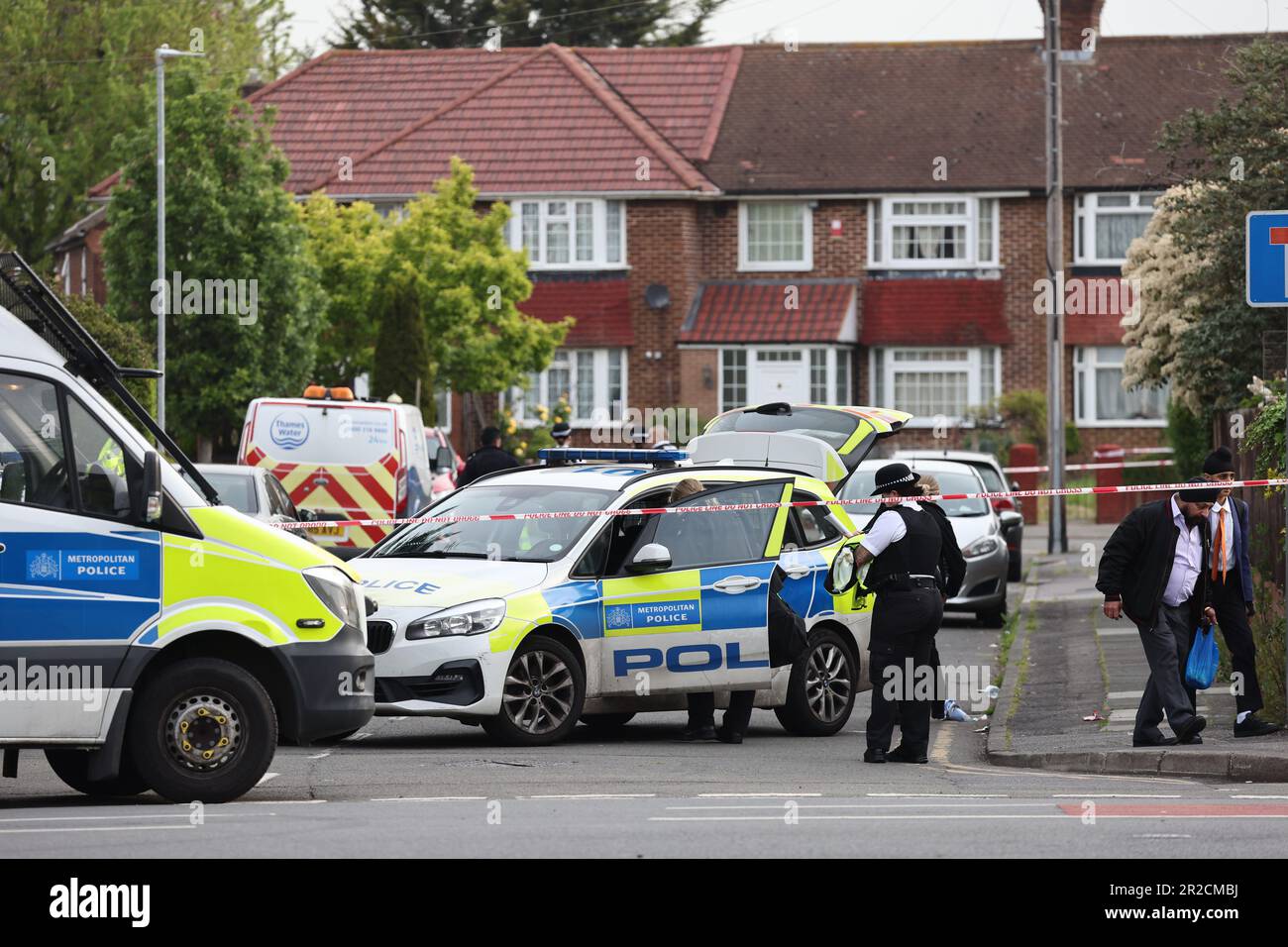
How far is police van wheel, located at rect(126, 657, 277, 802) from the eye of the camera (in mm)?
10586

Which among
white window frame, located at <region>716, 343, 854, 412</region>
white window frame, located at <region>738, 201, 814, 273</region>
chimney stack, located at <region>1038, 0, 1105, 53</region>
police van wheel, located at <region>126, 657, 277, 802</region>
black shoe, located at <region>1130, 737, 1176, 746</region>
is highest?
chimney stack, located at <region>1038, 0, 1105, 53</region>

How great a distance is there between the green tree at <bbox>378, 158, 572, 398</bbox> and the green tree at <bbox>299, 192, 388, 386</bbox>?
36 cm

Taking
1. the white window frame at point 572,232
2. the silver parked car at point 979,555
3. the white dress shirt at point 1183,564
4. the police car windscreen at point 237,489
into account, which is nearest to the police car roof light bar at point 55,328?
the white dress shirt at point 1183,564

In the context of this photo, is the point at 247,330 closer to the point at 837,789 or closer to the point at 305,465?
the point at 305,465

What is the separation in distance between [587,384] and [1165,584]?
3330 centimetres

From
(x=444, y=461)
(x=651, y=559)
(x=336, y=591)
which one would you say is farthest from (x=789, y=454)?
(x=444, y=461)

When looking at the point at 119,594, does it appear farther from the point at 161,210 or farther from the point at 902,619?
the point at 161,210

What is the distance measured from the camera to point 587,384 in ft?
152

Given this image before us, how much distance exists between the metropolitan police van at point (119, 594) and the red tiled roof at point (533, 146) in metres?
34.9

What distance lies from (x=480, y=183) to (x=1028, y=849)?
124 feet

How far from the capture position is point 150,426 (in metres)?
10.8

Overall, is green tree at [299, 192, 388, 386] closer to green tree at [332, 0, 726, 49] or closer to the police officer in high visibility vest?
green tree at [332, 0, 726, 49]

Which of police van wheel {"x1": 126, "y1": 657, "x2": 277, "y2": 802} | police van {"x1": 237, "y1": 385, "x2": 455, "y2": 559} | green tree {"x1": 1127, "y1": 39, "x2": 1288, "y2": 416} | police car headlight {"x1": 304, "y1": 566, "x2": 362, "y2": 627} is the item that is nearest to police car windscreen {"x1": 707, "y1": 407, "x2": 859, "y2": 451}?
police van {"x1": 237, "y1": 385, "x2": 455, "y2": 559}

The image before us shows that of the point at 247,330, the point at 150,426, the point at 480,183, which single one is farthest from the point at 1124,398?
the point at 150,426
